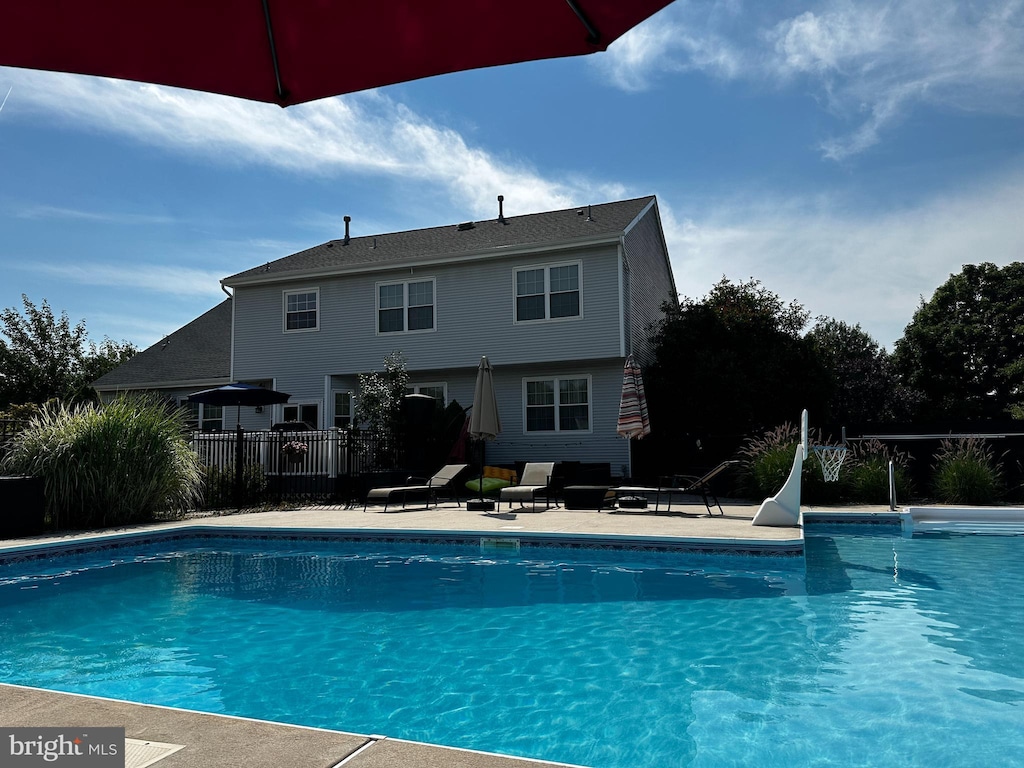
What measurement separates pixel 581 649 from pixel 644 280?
1632 cm

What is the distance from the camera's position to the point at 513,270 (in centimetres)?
1859

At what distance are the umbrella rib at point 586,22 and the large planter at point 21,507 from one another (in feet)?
34.8

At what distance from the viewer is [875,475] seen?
42.8 feet

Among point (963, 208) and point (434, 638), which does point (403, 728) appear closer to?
point (434, 638)

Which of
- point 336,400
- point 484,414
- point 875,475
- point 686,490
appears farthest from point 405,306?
point 875,475

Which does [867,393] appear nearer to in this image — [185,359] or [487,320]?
[487,320]

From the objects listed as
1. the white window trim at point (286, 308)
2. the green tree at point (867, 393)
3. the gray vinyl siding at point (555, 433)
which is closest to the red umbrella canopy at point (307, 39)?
the gray vinyl siding at point (555, 433)

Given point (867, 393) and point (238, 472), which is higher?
point (867, 393)

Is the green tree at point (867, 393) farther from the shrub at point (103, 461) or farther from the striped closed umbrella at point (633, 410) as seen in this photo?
the shrub at point (103, 461)

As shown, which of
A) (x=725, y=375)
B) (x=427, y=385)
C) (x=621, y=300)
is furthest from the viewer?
(x=427, y=385)

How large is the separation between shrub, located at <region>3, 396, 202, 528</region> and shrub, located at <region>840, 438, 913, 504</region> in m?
12.2

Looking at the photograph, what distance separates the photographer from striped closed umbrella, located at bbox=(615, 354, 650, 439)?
14242 mm

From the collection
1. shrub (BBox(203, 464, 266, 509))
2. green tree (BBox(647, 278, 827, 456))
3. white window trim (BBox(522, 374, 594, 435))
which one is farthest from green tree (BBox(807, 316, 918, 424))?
shrub (BBox(203, 464, 266, 509))

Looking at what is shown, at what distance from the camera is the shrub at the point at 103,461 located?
10.4m
